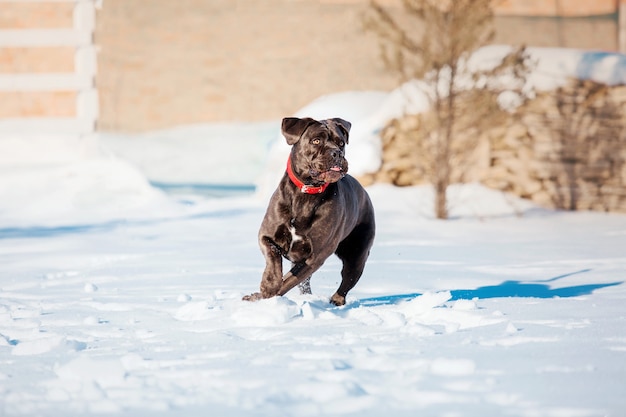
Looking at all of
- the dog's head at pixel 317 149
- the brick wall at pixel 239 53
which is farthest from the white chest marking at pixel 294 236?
the brick wall at pixel 239 53

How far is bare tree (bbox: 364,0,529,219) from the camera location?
30.3ft

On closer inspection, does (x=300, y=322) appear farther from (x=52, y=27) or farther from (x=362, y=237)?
(x=52, y=27)

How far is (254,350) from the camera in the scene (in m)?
3.18

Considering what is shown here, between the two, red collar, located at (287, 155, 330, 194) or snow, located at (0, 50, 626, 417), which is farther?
red collar, located at (287, 155, 330, 194)

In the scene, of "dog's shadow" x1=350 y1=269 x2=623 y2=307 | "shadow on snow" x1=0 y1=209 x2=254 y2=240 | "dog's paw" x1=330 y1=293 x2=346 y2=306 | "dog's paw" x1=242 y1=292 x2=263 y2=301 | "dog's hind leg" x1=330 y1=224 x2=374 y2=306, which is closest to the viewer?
"dog's paw" x1=242 y1=292 x2=263 y2=301

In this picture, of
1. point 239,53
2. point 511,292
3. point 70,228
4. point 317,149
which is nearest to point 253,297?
point 317,149

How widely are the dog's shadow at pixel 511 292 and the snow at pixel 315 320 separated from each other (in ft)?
0.06

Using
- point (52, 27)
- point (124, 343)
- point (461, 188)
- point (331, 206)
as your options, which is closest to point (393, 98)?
point (461, 188)

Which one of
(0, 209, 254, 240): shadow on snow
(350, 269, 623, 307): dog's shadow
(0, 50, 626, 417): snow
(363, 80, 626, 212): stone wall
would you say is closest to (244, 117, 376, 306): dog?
(0, 50, 626, 417): snow

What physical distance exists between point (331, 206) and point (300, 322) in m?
0.66

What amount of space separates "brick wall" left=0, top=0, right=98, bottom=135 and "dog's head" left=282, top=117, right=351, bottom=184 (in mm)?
7993

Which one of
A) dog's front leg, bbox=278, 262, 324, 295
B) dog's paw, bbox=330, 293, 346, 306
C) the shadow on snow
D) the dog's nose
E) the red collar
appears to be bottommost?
the shadow on snow

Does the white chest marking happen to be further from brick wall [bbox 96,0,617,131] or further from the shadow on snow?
brick wall [bbox 96,0,617,131]

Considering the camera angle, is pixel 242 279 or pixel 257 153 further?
pixel 257 153
